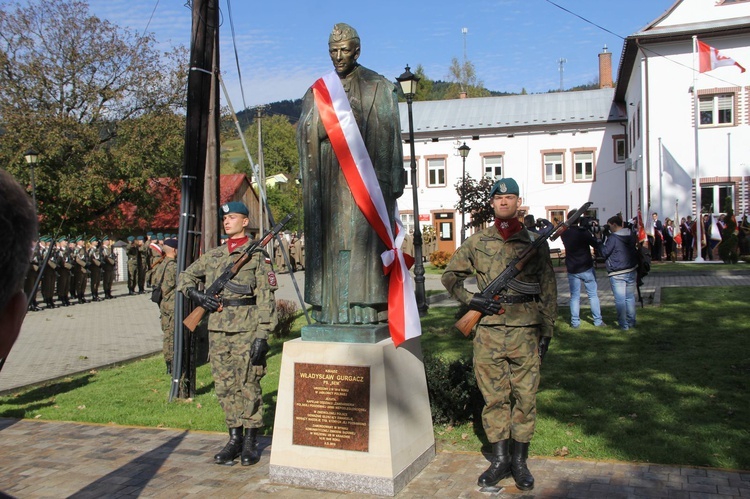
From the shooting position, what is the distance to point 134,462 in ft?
21.4

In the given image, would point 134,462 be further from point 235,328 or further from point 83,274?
point 83,274

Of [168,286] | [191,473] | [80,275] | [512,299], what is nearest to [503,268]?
[512,299]

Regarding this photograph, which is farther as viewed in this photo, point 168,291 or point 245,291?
point 168,291

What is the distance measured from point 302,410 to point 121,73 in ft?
101

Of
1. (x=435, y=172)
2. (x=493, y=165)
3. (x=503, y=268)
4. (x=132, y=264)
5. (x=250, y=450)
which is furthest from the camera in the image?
(x=435, y=172)

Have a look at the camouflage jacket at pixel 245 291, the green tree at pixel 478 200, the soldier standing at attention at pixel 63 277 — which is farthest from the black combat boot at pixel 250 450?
the green tree at pixel 478 200

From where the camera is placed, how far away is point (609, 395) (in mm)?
8188

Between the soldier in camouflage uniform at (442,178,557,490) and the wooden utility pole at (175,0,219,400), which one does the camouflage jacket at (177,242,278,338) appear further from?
the wooden utility pole at (175,0,219,400)

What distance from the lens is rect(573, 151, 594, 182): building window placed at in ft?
157

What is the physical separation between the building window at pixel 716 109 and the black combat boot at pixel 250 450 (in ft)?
105

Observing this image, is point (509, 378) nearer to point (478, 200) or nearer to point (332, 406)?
point (332, 406)

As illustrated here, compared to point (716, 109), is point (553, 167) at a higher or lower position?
lower

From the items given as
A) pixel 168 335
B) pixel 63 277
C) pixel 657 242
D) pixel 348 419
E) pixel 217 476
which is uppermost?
pixel 657 242

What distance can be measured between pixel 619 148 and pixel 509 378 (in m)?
44.7
